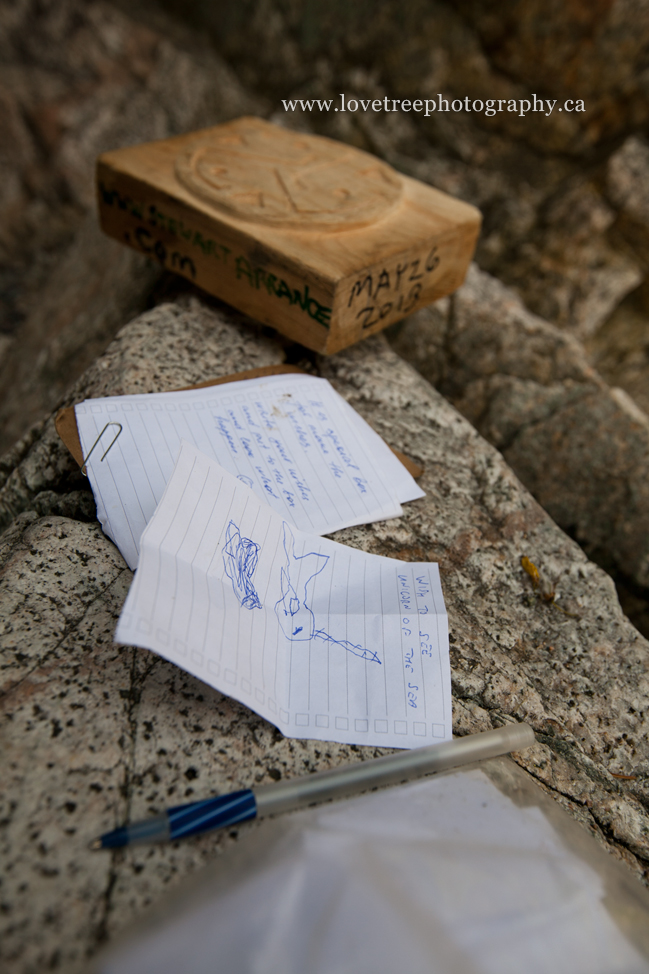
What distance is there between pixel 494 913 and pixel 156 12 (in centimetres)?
305

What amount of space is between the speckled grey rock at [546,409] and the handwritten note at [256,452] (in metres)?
0.47

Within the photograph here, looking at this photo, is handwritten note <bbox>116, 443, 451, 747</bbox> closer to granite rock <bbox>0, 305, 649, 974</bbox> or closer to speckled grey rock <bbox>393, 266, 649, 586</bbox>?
granite rock <bbox>0, 305, 649, 974</bbox>

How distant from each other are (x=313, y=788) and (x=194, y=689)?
147 millimetres

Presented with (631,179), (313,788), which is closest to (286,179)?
(313,788)

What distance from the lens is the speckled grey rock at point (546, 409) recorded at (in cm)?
119

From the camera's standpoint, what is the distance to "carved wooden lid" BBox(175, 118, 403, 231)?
40.9 inches

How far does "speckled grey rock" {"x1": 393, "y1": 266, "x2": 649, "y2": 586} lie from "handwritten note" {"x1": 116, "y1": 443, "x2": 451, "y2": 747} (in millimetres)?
564

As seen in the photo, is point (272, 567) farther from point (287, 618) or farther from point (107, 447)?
point (107, 447)

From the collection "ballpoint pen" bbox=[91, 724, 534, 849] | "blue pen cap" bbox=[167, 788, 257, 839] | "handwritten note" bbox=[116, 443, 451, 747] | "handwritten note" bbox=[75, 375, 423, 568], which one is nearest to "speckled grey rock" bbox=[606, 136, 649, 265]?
"handwritten note" bbox=[75, 375, 423, 568]

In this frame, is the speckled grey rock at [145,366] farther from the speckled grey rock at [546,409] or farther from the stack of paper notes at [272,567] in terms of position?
the speckled grey rock at [546,409]

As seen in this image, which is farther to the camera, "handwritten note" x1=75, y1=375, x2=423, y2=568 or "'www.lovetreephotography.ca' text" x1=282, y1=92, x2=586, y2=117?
"'www.lovetreephotography.ca' text" x1=282, y1=92, x2=586, y2=117

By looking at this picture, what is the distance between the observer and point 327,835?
0.46m

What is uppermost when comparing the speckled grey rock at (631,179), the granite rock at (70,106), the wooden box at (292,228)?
the speckled grey rock at (631,179)

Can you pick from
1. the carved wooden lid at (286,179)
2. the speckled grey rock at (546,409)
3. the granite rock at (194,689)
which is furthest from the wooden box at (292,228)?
the speckled grey rock at (546,409)
